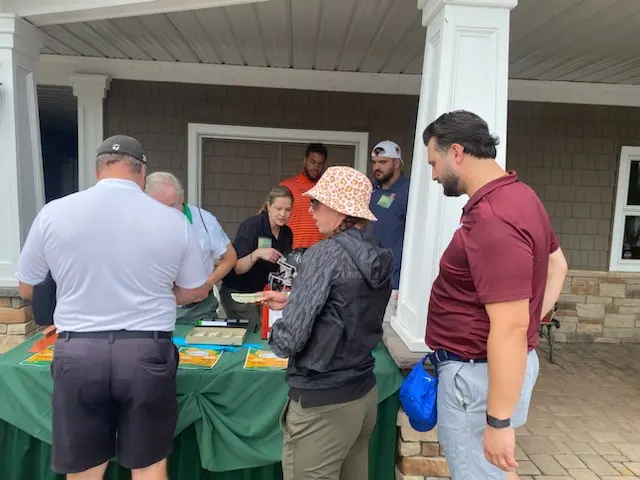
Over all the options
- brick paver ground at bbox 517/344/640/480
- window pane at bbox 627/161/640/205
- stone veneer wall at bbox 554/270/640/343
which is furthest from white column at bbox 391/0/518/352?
window pane at bbox 627/161/640/205

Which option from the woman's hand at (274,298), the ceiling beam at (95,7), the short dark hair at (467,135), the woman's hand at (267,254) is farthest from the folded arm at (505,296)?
the ceiling beam at (95,7)

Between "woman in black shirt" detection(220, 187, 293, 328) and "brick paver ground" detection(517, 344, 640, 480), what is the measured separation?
2.12 m

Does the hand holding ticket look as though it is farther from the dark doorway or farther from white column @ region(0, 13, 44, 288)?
the dark doorway

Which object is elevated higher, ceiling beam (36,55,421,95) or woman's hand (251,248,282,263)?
ceiling beam (36,55,421,95)

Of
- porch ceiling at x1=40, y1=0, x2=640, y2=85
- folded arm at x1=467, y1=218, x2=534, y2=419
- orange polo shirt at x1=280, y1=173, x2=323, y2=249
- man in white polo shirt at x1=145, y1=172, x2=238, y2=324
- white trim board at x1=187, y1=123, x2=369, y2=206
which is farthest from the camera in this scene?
white trim board at x1=187, y1=123, x2=369, y2=206

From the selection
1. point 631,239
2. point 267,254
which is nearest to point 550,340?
point 631,239

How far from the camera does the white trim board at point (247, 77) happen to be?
534 centimetres

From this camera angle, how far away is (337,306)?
5.59ft

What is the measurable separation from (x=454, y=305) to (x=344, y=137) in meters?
4.26

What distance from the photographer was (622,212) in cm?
602

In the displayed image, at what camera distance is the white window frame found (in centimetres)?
591

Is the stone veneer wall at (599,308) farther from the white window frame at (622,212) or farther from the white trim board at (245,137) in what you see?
the white trim board at (245,137)

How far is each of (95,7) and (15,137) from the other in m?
1.06

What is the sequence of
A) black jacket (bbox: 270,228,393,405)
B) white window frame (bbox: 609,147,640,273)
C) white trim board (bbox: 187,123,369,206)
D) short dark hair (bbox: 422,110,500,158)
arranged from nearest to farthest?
short dark hair (bbox: 422,110,500,158)
black jacket (bbox: 270,228,393,405)
white trim board (bbox: 187,123,369,206)
white window frame (bbox: 609,147,640,273)
